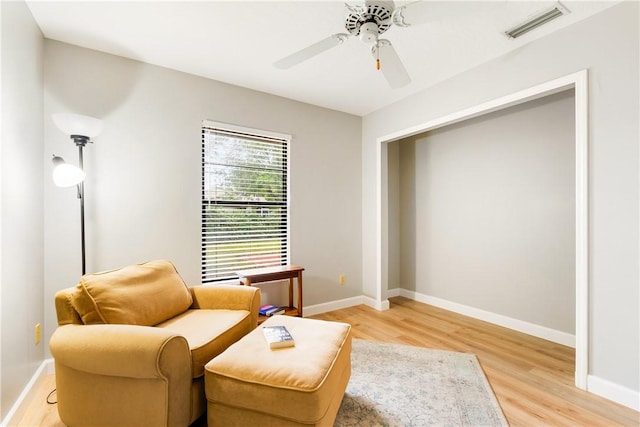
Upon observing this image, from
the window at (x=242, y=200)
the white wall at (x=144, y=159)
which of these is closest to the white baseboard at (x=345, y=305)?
the white wall at (x=144, y=159)

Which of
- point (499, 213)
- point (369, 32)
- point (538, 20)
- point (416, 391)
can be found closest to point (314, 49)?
point (369, 32)

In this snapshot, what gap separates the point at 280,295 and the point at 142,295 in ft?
5.60

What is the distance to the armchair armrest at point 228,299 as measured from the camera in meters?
2.26

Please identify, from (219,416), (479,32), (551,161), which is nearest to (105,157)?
(219,416)

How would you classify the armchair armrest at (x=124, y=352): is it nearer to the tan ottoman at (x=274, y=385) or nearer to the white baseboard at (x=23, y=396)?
the tan ottoman at (x=274, y=385)

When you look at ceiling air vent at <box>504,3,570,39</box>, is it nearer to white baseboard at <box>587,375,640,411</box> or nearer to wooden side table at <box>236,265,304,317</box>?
white baseboard at <box>587,375,640,411</box>

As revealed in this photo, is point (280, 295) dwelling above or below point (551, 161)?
below

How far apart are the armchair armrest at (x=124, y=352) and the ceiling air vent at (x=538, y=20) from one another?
2949 millimetres

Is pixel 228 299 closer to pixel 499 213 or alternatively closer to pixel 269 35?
pixel 269 35

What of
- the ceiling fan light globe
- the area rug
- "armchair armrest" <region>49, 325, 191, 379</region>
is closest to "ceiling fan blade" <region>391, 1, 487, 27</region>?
the ceiling fan light globe

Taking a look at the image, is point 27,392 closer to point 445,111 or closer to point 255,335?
point 255,335

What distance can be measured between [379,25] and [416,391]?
7.50 ft

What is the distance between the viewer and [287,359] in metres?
1.52

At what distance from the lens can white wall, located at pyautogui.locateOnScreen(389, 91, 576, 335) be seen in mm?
2863
